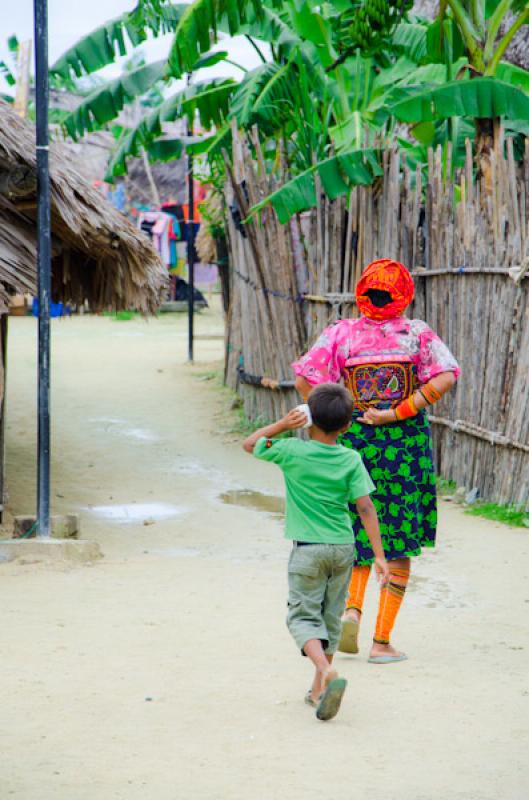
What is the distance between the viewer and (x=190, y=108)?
40.2 feet

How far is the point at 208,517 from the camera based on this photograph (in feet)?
26.9

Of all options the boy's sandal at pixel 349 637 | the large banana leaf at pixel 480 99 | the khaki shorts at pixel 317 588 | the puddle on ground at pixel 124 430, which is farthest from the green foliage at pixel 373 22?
the khaki shorts at pixel 317 588

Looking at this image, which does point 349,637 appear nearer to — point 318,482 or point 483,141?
point 318,482

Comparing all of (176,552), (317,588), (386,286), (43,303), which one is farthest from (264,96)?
(317,588)

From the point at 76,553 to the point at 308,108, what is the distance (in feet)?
20.3

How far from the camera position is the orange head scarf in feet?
15.0

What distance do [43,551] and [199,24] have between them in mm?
5202

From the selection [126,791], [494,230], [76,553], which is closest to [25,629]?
[76,553]

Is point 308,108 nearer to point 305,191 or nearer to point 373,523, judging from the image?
point 305,191

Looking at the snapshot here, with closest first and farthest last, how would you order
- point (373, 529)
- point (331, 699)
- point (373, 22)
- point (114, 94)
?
1. point (331, 699)
2. point (373, 529)
3. point (373, 22)
4. point (114, 94)

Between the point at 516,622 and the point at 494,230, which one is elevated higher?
the point at 494,230

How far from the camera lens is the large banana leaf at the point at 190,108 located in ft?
40.2

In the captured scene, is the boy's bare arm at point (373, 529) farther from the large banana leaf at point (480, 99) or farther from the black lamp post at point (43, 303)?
the large banana leaf at point (480, 99)

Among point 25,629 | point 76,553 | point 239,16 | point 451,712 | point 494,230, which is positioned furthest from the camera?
point 239,16
